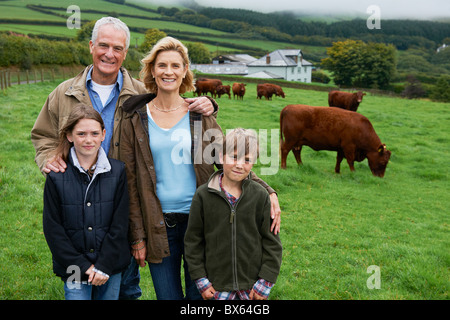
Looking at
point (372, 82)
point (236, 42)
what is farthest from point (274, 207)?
point (236, 42)

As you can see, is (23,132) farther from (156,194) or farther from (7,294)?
(156,194)

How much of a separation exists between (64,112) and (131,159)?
65cm

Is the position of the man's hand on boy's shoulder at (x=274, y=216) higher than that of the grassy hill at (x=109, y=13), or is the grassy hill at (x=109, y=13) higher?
the grassy hill at (x=109, y=13)

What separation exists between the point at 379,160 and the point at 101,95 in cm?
894

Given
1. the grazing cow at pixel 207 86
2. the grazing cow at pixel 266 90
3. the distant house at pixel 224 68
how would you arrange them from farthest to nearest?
1. the distant house at pixel 224 68
2. the grazing cow at pixel 266 90
3. the grazing cow at pixel 207 86

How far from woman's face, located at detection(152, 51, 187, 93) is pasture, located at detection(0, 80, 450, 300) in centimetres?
254

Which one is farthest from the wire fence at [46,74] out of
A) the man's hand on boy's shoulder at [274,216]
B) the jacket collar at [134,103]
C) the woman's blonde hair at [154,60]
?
the man's hand on boy's shoulder at [274,216]

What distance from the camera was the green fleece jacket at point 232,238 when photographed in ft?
8.25


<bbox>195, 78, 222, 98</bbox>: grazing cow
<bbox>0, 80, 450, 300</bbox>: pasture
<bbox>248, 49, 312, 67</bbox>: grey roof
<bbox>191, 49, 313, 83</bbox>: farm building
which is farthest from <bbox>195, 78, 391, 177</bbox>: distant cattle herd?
<bbox>248, 49, 312, 67</bbox>: grey roof

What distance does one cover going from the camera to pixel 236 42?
107438 millimetres

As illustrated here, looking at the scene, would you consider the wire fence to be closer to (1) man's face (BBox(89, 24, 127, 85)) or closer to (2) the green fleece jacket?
(1) man's face (BBox(89, 24, 127, 85))

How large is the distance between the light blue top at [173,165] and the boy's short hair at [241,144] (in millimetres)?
303

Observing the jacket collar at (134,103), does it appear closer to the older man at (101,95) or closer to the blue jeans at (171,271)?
the older man at (101,95)

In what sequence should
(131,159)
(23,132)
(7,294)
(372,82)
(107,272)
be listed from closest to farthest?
(107,272) → (131,159) → (7,294) → (23,132) → (372,82)
